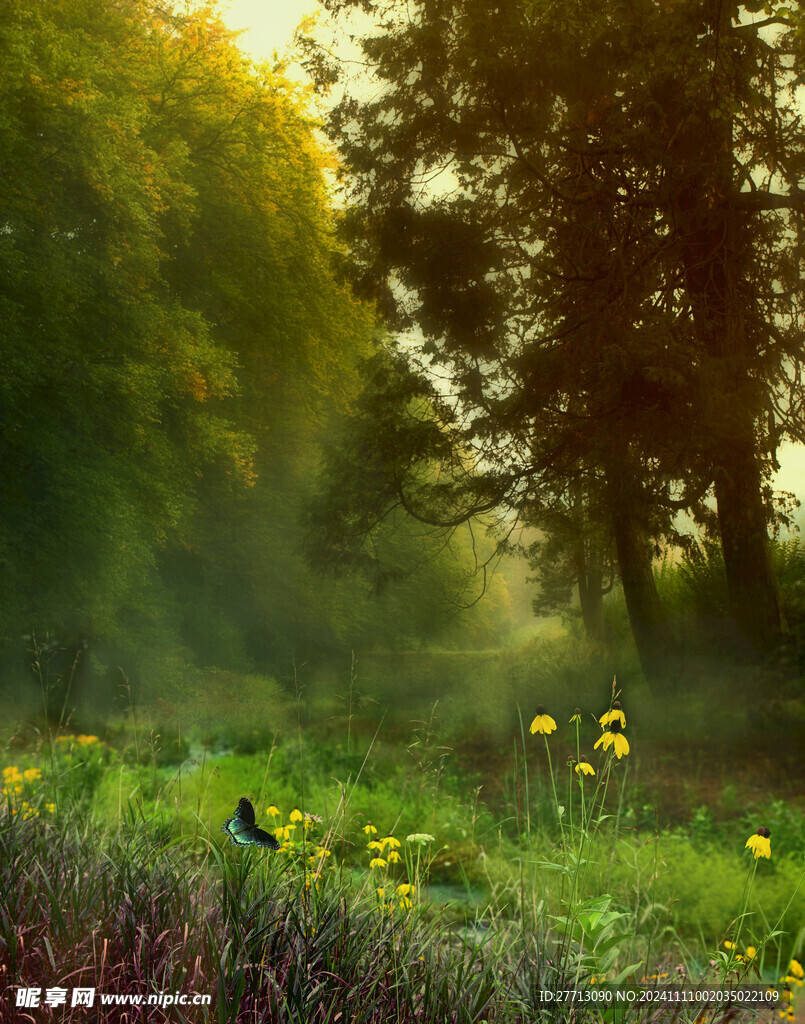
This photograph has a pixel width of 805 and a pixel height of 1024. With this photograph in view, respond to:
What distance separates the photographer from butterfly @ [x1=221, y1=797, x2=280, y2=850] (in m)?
1.61

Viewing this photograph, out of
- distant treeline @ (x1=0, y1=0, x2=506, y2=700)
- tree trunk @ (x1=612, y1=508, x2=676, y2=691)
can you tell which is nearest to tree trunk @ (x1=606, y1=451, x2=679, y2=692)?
tree trunk @ (x1=612, y1=508, x2=676, y2=691)

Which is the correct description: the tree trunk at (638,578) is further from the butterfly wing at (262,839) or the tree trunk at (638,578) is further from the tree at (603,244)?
the butterfly wing at (262,839)

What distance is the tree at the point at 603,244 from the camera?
4430 millimetres

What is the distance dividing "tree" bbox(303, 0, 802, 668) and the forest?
19mm

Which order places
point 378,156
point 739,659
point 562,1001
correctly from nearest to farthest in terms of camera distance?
1. point 562,1001
2. point 739,659
3. point 378,156

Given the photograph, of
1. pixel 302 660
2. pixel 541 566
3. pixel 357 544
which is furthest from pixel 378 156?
pixel 302 660

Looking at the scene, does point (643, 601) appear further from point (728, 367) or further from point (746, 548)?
point (728, 367)

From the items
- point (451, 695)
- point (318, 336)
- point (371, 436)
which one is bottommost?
point (451, 695)

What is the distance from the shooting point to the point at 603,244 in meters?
4.66

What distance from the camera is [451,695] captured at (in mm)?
4605

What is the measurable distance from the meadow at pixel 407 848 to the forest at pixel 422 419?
37 mm

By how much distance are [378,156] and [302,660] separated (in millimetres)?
3266

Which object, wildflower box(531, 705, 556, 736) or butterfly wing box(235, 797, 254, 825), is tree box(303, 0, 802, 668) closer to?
wildflower box(531, 705, 556, 736)

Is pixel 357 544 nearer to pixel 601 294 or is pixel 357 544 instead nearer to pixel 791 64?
pixel 601 294
